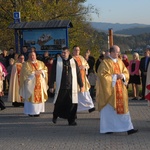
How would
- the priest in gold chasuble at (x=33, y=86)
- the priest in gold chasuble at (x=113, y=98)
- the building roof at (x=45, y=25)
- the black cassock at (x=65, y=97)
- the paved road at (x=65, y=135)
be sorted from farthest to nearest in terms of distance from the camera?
the building roof at (x=45, y=25) → the priest in gold chasuble at (x=33, y=86) → the black cassock at (x=65, y=97) → the priest in gold chasuble at (x=113, y=98) → the paved road at (x=65, y=135)

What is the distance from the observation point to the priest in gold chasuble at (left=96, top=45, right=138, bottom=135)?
32.6 ft

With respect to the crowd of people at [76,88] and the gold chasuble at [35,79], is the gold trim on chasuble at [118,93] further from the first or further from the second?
the gold chasuble at [35,79]

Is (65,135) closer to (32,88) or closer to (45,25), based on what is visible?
(32,88)

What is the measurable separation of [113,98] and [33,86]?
11.3 ft

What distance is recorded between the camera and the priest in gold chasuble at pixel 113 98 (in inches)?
391

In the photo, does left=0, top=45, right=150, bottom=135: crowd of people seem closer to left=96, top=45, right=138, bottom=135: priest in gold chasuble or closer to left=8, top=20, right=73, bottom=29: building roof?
left=96, top=45, right=138, bottom=135: priest in gold chasuble

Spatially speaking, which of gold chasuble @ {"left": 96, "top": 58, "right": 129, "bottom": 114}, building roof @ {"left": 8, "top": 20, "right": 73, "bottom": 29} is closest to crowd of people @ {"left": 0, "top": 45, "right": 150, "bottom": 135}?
gold chasuble @ {"left": 96, "top": 58, "right": 129, "bottom": 114}

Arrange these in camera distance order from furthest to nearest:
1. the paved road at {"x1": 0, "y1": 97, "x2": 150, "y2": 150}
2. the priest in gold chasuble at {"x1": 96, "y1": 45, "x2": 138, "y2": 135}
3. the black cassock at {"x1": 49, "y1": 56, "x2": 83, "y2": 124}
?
the black cassock at {"x1": 49, "y1": 56, "x2": 83, "y2": 124}
the priest in gold chasuble at {"x1": 96, "y1": 45, "x2": 138, "y2": 135}
the paved road at {"x1": 0, "y1": 97, "x2": 150, "y2": 150}

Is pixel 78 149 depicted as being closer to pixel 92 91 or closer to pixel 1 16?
pixel 92 91

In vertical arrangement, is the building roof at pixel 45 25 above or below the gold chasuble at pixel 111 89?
above

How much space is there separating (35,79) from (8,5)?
411 inches

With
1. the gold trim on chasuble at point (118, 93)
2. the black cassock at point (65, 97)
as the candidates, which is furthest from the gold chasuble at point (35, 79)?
the gold trim on chasuble at point (118, 93)

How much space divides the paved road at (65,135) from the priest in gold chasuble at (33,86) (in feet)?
0.90

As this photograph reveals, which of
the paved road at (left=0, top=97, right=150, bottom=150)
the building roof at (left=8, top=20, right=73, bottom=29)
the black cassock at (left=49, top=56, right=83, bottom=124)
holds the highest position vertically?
the building roof at (left=8, top=20, right=73, bottom=29)
